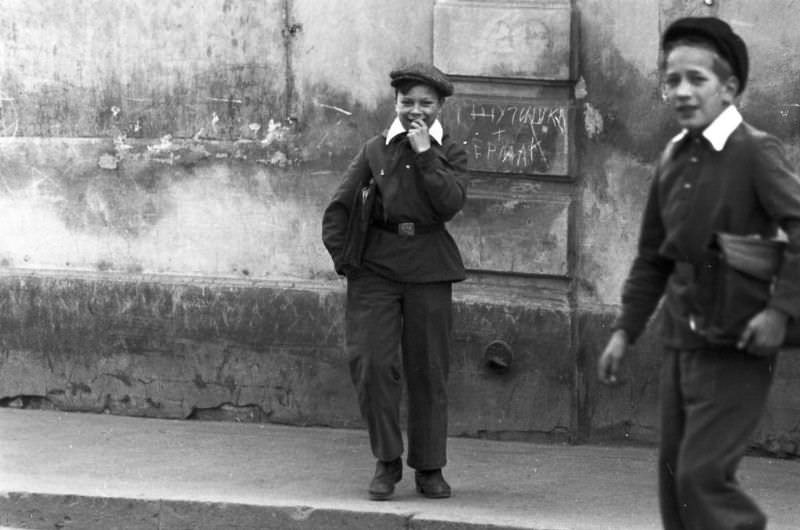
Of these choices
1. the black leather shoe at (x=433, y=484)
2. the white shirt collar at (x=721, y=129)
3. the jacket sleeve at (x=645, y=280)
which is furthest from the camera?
the black leather shoe at (x=433, y=484)

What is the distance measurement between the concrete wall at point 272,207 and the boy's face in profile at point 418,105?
132cm

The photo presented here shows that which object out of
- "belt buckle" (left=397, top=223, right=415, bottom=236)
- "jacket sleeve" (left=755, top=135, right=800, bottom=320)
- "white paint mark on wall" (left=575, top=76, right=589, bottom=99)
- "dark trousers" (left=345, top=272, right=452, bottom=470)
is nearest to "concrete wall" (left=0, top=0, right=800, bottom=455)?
"white paint mark on wall" (left=575, top=76, right=589, bottom=99)

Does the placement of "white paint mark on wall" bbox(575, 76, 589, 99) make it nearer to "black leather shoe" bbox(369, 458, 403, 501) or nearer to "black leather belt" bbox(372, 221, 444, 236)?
"black leather belt" bbox(372, 221, 444, 236)

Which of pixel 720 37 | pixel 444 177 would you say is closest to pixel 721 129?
pixel 720 37

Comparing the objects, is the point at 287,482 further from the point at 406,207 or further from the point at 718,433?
the point at 718,433

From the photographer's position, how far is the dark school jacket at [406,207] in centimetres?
729

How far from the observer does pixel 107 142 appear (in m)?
9.29

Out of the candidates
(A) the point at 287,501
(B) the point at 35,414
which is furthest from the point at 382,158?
(B) the point at 35,414

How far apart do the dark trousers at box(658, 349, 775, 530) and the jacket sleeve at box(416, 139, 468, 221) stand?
1.97 meters

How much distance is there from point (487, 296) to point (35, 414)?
2425mm

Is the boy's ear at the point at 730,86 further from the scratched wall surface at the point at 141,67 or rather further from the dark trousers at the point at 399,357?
the scratched wall surface at the point at 141,67

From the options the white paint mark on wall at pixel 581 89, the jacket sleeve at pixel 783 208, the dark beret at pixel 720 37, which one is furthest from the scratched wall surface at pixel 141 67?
the jacket sleeve at pixel 783 208

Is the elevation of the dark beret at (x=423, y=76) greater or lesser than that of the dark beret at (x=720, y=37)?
lesser

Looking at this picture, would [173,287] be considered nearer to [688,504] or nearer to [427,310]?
[427,310]
